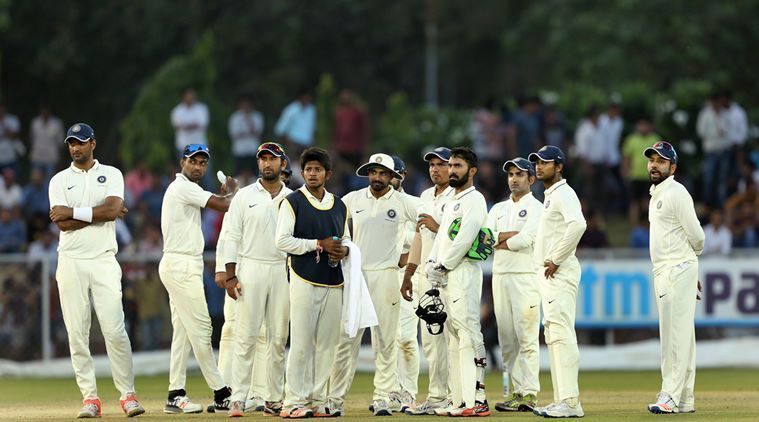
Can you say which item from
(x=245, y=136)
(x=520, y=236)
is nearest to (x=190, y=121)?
(x=245, y=136)

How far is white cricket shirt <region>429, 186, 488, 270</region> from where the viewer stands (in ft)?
50.9

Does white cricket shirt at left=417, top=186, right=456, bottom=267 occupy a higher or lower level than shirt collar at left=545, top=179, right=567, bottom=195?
lower

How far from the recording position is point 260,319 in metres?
16.0

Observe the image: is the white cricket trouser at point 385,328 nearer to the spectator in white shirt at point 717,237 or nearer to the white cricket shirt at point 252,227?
the white cricket shirt at point 252,227

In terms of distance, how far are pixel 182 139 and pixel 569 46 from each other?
26.5 meters

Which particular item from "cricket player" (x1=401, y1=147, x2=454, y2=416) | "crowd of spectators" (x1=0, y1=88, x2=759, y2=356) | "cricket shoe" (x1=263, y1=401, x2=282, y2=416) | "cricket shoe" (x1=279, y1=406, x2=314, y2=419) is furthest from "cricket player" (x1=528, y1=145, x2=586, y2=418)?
"crowd of spectators" (x1=0, y1=88, x2=759, y2=356)

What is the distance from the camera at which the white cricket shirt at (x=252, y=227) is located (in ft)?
52.6

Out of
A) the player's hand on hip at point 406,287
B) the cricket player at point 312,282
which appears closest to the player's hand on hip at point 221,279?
the cricket player at point 312,282

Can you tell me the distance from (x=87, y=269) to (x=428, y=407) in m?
3.68

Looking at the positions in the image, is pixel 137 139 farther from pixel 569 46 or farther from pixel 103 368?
pixel 569 46

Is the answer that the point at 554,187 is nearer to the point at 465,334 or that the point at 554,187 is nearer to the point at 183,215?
the point at 465,334

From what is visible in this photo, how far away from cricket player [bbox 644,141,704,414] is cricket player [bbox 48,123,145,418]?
17.3 ft

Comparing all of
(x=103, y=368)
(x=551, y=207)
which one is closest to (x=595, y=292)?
(x=103, y=368)

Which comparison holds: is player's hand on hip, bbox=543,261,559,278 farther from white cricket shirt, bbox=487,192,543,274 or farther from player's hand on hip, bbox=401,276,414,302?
white cricket shirt, bbox=487,192,543,274
